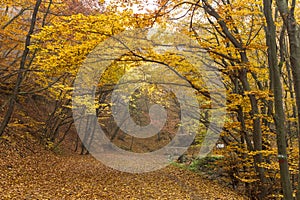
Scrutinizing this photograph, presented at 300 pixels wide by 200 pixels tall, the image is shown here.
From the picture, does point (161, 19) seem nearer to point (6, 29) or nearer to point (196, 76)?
point (196, 76)

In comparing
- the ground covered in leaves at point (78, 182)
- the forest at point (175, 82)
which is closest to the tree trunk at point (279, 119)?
the forest at point (175, 82)

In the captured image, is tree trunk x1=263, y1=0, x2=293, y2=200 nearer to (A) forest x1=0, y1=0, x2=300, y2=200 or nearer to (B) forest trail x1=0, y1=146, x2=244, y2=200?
(A) forest x1=0, y1=0, x2=300, y2=200

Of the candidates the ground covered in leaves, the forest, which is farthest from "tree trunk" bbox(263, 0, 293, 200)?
the ground covered in leaves

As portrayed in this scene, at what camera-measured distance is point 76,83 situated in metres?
12.6

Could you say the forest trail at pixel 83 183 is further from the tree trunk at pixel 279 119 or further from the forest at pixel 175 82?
the tree trunk at pixel 279 119

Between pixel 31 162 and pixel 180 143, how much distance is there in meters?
13.3

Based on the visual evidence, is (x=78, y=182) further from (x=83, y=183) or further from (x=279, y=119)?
(x=279, y=119)

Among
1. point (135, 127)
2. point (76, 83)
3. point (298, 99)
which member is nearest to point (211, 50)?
point (298, 99)

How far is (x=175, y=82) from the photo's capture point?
966 cm

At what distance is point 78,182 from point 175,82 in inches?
182

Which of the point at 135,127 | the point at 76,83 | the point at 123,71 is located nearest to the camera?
the point at 123,71

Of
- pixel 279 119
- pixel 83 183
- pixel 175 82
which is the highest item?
pixel 175 82

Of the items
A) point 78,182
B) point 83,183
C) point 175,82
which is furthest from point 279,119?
point 78,182

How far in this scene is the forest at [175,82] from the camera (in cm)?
645
